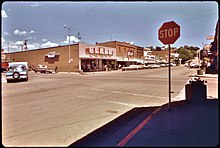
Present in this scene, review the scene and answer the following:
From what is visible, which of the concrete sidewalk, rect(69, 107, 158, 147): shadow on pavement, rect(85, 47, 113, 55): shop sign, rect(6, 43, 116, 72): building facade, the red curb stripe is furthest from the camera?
rect(85, 47, 113, 55): shop sign

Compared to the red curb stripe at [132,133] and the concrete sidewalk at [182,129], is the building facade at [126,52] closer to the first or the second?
the concrete sidewalk at [182,129]

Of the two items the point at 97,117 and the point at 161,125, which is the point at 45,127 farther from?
the point at 161,125

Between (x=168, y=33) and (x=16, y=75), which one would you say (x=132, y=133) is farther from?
(x=16, y=75)

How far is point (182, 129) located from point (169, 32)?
122 inches

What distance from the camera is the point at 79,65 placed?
42.2 meters

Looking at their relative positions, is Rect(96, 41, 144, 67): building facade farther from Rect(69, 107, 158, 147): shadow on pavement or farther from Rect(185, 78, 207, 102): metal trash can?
Rect(69, 107, 158, 147): shadow on pavement

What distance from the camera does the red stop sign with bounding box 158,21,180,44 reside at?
20.0 ft

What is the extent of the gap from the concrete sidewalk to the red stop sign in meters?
2.31

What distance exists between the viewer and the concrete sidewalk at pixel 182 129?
3982 millimetres

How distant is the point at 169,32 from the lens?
6.25 metres

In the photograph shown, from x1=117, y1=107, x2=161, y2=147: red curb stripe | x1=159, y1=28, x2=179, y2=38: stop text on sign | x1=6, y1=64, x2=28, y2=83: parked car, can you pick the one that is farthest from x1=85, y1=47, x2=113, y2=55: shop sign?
x1=117, y1=107, x2=161, y2=147: red curb stripe

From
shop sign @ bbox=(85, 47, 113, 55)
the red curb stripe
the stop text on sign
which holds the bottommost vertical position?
the red curb stripe

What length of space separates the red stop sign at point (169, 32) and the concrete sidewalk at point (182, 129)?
231 cm

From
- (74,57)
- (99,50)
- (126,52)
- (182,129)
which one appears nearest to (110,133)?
(182,129)
